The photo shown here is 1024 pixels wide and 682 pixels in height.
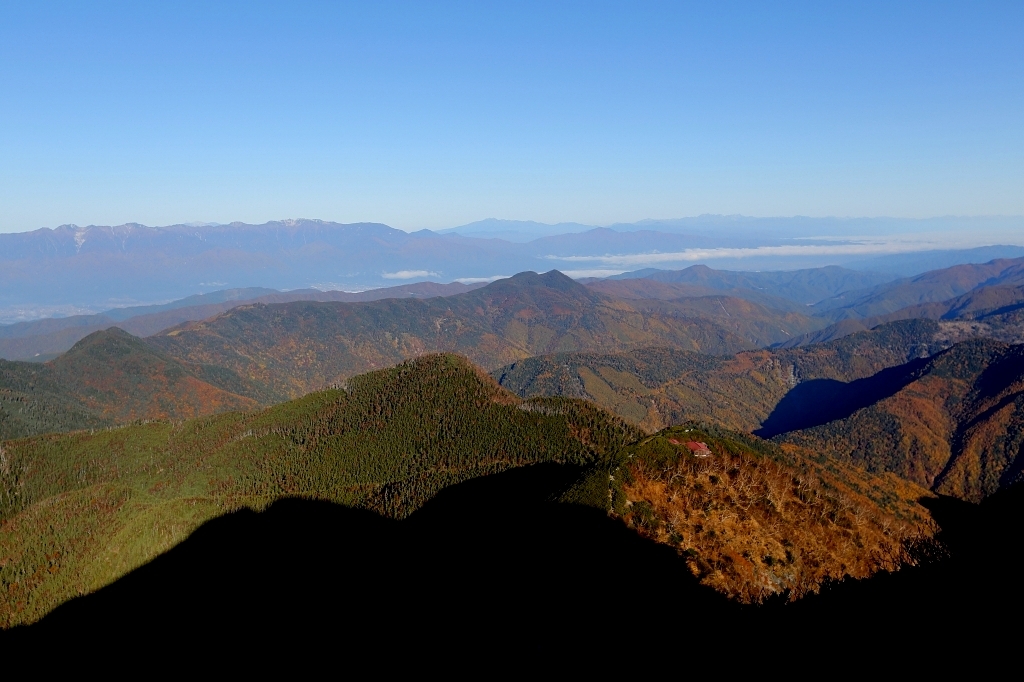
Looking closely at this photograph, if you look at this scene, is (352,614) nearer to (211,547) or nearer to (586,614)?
(211,547)

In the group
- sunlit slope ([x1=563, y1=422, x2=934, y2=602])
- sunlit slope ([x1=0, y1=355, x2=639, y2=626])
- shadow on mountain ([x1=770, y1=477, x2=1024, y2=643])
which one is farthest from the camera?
sunlit slope ([x1=0, y1=355, x2=639, y2=626])

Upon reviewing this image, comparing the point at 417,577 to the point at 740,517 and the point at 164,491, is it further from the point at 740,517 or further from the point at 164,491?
the point at 164,491

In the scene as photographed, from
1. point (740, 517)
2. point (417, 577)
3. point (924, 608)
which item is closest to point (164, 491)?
point (417, 577)

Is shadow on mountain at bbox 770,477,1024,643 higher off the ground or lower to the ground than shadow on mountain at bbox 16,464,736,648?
higher

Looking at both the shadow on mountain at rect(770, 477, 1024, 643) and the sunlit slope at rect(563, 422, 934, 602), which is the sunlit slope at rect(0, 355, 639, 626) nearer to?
the sunlit slope at rect(563, 422, 934, 602)

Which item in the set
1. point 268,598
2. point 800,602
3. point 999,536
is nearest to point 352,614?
point 268,598

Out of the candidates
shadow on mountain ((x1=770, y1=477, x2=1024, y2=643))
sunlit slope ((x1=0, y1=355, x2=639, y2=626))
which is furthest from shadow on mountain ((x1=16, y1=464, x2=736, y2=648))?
shadow on mountain ((x1=770, y1=477, x2=1024, y2=643))
